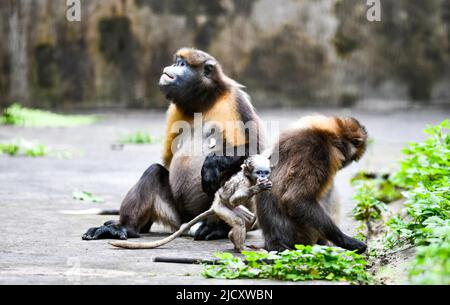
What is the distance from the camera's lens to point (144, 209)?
7.32 meters

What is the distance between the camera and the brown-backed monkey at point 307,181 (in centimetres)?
617

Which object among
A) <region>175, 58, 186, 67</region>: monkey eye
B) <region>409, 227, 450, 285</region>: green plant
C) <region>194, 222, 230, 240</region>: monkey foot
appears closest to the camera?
<region>409, 227, 450, 285</region>: green plant

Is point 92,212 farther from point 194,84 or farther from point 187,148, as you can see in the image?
point 194,84

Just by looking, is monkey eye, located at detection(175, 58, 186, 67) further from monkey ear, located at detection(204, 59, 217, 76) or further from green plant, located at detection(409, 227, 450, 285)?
green plant, located at detection(409, 227, 450, 285)

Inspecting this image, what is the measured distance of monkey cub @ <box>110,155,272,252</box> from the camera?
618 cm

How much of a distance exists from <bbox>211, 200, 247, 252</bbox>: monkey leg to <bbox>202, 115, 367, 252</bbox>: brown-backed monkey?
0.18 m

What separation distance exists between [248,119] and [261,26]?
1052cm

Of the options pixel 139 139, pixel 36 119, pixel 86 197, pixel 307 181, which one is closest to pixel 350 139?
pixel 307 181

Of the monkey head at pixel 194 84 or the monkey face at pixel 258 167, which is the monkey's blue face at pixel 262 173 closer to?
the monkey face at pixel 258 167

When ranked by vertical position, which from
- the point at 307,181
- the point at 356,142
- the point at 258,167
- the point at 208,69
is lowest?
the point at 307,181

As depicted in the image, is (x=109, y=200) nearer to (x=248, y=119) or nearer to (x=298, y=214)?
(x=248, y=119)

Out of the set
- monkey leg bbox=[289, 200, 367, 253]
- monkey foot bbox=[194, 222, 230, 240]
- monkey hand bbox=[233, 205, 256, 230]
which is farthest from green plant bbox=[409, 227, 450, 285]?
monkey foot bbox=[194, 222, 230, 240]

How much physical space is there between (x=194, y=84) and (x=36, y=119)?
30.5 ft

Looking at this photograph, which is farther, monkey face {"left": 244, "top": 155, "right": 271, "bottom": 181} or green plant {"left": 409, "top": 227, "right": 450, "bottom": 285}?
monkey face {"left": 244, "top": 155, "right": 271, "bottom": 181}
